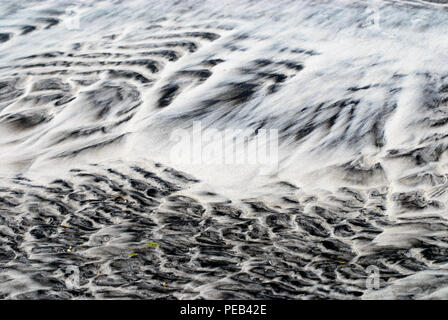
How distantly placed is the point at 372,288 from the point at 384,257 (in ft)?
0.91

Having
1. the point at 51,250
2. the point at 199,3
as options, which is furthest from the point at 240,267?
the point at 199,3

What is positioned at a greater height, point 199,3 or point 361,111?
point 199,3

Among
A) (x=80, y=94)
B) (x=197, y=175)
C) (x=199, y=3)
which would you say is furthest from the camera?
(x=199, y=3)

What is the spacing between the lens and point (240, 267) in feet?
10.8

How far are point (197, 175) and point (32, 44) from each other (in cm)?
220

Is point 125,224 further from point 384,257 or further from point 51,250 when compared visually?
point 384,257

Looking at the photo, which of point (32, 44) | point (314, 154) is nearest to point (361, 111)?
point (314, 154)

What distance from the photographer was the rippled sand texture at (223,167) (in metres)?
3.27

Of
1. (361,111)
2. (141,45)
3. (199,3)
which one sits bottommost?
(361,111)

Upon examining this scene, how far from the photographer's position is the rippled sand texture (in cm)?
327

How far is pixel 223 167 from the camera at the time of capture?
427 cm

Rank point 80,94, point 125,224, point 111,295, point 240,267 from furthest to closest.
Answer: point 80,94
point 125,224
point 240,267
point 111,295

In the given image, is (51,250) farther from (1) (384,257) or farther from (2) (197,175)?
(1) (384,257)

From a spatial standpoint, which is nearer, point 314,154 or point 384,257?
point 384,257
